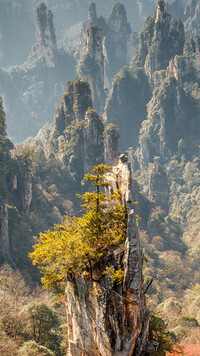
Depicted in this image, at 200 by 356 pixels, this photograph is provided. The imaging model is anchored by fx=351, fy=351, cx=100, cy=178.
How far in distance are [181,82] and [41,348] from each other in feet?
478

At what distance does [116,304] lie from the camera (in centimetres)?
1981

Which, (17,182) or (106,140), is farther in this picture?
(106,140)

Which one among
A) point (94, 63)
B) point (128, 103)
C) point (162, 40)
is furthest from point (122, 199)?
point (162, 40)

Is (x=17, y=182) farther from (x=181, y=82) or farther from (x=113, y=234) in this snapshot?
(x=181, y=82)

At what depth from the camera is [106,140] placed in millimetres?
104688

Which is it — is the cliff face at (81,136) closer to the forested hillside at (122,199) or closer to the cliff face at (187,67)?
the forested hillside at (122,199)

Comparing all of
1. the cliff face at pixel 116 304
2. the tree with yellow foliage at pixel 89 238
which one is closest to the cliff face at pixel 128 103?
the tree with yellow foliage at pixel 89 238

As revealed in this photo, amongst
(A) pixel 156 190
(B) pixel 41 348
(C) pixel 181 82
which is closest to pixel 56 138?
(A) pixel 156 190

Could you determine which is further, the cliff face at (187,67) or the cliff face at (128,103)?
the cliff face at (128,103)

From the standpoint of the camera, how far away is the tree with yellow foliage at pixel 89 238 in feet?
66.1


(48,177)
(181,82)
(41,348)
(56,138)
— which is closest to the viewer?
(41,348)

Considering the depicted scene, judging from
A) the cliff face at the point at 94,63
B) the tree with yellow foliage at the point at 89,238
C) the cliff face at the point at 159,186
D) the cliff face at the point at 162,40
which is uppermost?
the cliff face at the point at 162,40

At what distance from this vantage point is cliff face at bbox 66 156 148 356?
1948 centimetres

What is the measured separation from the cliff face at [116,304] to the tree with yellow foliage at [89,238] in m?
0.69
